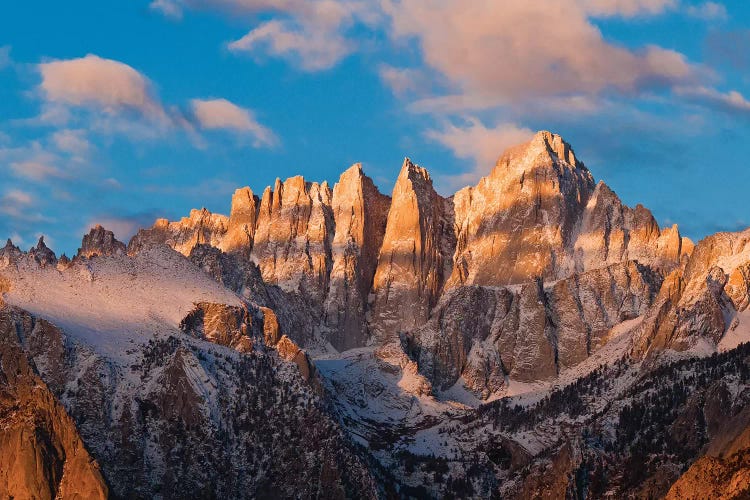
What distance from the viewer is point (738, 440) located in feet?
648

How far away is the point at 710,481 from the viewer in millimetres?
195125

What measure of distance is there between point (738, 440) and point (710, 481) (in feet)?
17.1
